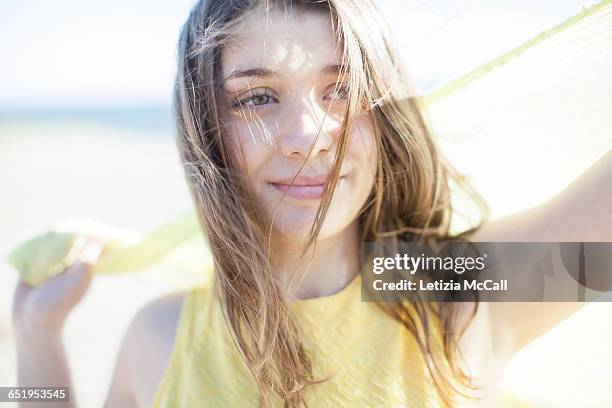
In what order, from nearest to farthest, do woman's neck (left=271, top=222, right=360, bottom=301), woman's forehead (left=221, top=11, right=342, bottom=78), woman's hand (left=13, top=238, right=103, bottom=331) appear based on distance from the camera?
1. woman's forehead (left=221, top=11, right=342, bottom=78)
2. woman's neck (left=271, top=222, right=360, bottom=301)
3. woman's hand (left=13, top=238, right=103, bottom=331)

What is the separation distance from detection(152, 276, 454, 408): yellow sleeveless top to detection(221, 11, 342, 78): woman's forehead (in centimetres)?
36

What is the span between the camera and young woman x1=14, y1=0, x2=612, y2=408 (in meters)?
0.74

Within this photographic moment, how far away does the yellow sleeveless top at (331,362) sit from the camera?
2.56ft

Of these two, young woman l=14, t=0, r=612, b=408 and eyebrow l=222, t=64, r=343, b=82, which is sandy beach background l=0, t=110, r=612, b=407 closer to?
young woman l=14, t=0, r=612, b=408

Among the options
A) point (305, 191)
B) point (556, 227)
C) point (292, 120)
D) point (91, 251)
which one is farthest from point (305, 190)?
point (91, 251)

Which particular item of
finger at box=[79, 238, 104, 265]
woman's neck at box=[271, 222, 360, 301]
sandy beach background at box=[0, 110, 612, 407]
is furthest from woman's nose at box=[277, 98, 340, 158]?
finger at box=[79, 238, 104, 265]

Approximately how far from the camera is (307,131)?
2.40 feet

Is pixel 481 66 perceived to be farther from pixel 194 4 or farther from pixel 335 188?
pixel 194 4

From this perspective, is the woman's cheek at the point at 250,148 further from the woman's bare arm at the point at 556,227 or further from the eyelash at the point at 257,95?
the woman's bare arm at the point at 556,227

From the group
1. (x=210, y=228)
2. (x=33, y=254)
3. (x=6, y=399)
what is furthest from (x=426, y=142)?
(x=6, y=399)

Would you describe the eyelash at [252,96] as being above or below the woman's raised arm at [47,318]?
above

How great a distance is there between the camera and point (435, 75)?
93 centimetres

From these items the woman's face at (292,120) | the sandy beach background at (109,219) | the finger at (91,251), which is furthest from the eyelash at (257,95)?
the finger at (91,251)

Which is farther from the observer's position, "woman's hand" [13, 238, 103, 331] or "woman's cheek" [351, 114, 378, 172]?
Answer: "woman's hand" [13, 238, 103, 331]
